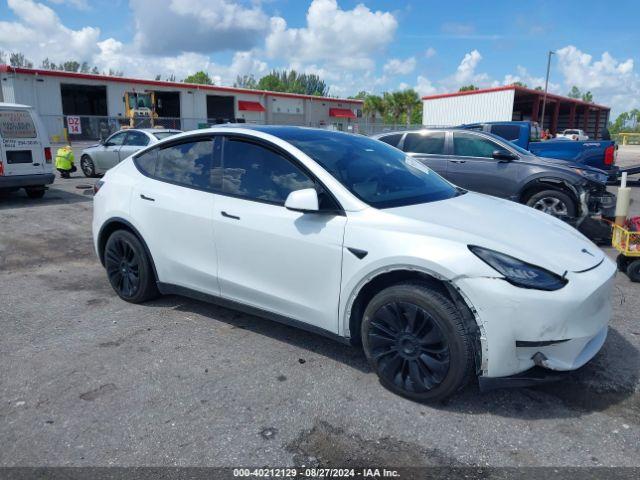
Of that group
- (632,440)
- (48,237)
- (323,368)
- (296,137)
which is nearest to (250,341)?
(323,368)

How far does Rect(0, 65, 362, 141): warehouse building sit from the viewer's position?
31.8 meters

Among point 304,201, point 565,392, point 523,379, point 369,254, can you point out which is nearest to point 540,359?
point 523,379

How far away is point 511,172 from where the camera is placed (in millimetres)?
8180

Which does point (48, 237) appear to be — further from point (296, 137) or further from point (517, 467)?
point (517, 467)

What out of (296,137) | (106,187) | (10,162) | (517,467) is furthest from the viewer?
(10,162)

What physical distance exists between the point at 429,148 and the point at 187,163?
19.4 ft

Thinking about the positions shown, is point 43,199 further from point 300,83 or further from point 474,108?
point 300,83

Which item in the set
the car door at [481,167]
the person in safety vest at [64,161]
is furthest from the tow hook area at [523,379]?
the person in safety vest at [64,161]

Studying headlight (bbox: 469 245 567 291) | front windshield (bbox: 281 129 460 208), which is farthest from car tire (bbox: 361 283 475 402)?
front windshield (bbox: 281 129 460 208)

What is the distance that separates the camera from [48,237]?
7652mm

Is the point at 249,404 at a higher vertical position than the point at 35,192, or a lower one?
lower

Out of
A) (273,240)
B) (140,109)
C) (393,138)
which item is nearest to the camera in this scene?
(273,240)

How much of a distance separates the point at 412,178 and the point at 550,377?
1733 mm

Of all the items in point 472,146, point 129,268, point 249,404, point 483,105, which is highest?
point 483,105
